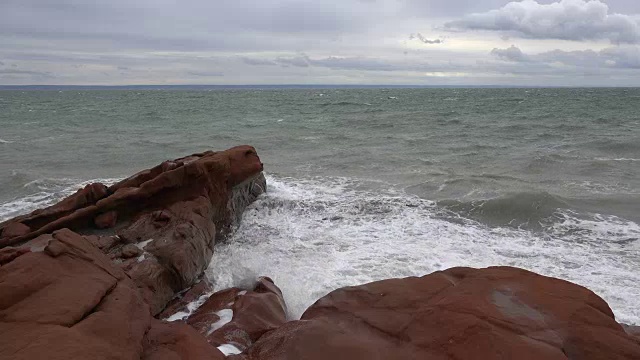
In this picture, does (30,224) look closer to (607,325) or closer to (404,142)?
(607,325)

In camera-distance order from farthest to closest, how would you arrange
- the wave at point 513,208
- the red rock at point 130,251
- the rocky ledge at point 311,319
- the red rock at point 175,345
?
the wave at point 513,208
the red rock at point 130,251
the red rock at point 175,345
the rocky ledge at point 311,319

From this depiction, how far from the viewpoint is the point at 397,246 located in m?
10.5

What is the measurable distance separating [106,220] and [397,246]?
20.4 feet

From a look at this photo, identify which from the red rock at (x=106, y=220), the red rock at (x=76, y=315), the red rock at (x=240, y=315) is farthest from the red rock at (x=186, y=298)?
the red rock at (x=106, y=220)

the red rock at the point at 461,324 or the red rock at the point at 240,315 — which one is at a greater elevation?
the red rock at the point at 461,324

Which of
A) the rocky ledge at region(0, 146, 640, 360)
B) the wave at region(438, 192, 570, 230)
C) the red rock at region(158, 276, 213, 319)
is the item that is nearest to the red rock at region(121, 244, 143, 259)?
the rocky ledge at region(0, 146, 640, 360)

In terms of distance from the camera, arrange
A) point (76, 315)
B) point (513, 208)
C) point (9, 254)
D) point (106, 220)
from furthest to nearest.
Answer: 1. point (513, 208)
2. point (106, 220)
3. point (9, 254)
4. point (76, 315)

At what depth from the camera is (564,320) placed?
4871 millimetres

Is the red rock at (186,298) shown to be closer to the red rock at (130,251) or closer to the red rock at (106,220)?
the red rock at (130,251)

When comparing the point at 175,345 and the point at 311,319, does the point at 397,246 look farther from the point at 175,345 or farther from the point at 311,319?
the point at 175,345

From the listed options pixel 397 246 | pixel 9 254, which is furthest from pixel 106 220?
pixel 397 246

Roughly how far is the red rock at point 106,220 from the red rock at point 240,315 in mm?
3168

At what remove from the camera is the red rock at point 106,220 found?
945cm

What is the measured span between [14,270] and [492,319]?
508cm
